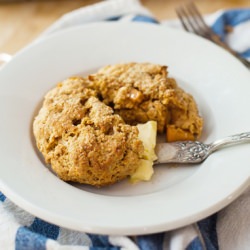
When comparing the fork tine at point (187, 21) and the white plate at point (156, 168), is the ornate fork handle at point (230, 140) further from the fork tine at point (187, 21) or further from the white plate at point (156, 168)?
the fork tine at point (187, 21)

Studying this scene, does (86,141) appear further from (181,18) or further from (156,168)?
(181,18)

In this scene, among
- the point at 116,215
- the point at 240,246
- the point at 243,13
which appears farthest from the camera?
the point at 243,13

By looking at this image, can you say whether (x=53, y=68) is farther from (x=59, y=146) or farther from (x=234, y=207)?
(x=234, y=207)

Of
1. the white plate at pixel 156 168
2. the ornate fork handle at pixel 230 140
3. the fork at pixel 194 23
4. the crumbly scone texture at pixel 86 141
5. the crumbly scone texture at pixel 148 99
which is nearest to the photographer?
the white plate at pixel 156 168

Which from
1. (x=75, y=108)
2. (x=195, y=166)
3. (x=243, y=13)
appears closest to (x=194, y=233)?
(x=195, y=166)

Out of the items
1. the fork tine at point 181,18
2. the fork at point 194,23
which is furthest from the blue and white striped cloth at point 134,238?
the fork tine at point 181,18

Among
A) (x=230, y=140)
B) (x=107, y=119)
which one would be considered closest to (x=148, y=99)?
(x=107, y=119)
